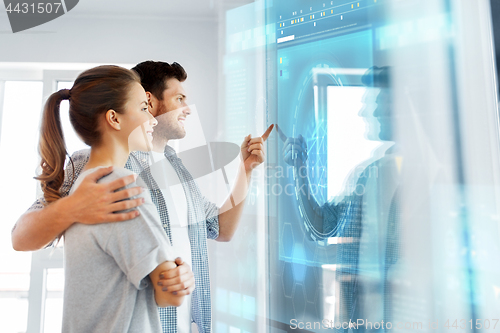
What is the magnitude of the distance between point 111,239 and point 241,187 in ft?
1.06

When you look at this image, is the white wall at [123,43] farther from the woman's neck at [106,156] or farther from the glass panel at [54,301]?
the glass panel at [54,301]

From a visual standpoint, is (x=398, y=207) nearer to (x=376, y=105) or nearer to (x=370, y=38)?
(x=376, y=105)

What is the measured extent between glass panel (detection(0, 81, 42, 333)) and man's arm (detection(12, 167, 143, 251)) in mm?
421

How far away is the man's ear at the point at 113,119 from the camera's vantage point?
0.54 m

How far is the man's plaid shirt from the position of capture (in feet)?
2.08

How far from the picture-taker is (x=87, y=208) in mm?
499

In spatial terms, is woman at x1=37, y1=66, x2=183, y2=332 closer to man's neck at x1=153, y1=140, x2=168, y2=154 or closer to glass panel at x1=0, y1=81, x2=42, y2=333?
man's neck at x1=153, y1=140, x2=168, y2=154

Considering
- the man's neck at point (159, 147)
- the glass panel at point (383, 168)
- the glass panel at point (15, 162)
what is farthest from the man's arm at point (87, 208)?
the glass panel at point (15, 162)

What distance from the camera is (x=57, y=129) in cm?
59

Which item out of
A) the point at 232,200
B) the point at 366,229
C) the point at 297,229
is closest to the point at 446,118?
the point at 366,229

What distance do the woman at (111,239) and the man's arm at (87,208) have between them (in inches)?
0.5

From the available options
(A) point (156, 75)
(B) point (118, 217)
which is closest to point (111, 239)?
(B) point (118, 217)

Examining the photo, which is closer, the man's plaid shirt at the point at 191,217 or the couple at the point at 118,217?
the couple at the point at 118,217

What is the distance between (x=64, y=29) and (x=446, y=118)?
103 centimetres
